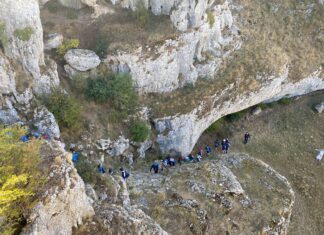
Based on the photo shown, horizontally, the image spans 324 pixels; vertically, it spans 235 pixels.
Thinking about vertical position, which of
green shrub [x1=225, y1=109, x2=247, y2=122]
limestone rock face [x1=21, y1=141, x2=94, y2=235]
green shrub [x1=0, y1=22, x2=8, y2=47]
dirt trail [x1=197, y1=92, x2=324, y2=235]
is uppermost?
green shrub [x1=0, y1=22, x2=8, y2=47]

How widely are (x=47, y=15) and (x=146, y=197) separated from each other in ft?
47.2

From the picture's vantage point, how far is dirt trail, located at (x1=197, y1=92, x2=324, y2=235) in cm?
2662

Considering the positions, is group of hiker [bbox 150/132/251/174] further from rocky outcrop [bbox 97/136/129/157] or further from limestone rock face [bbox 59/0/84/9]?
limestone rock face [bbox 59/0/84/9]

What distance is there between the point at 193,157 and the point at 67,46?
11633mm

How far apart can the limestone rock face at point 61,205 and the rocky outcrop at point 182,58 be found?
1235 cm

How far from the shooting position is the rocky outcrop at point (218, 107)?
26359mm

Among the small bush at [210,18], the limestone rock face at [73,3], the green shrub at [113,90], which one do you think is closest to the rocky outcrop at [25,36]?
the green shrub at [113,90]

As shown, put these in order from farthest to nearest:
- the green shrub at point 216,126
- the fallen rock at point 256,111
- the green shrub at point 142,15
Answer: the fallen rock at point 256,111 → the green shrub at point 216,126 → the green shrub at point 142,15

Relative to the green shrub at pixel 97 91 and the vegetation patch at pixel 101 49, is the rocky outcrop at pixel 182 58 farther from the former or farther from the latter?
the green shrub at pixel 97 91

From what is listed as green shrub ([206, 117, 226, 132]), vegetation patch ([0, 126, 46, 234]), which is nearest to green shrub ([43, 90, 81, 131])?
vegetation patch ([0, 126, 46, 234])

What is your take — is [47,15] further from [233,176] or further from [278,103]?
[278,103]

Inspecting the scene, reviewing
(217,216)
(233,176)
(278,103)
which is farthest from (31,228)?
(278,103)

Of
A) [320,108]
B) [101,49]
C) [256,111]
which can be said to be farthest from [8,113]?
[320,108]

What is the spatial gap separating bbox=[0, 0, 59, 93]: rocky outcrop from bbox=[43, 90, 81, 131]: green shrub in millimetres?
823
